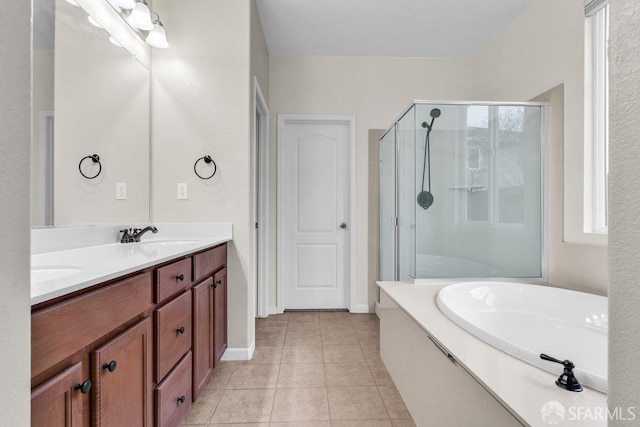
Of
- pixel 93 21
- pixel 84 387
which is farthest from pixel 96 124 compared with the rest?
pixel 84 387

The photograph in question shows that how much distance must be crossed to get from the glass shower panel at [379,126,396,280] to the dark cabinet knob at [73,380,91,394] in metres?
2.22

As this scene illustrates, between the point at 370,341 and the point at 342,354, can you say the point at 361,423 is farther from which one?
the point at 370,341

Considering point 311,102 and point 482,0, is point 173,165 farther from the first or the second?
point 482,0

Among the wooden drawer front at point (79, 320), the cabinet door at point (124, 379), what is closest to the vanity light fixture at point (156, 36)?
the wooden drawer front at point (79, 320)


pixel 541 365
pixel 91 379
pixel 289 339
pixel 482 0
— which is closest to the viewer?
pixel 91 379

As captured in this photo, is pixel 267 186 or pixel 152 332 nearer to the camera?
pixel 152 332

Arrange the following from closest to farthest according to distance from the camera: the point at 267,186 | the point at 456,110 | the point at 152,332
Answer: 1. the point at 152,332
2. the point at 456,110
3. the point at 267,186

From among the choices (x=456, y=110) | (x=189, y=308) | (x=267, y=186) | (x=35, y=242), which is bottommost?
(x=189, y=308)

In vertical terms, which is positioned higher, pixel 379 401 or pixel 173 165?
pixel 173 165

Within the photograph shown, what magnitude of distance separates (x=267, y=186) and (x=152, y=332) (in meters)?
2.02

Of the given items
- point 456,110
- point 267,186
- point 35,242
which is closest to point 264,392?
point 35,242

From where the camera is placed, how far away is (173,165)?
2145 mm

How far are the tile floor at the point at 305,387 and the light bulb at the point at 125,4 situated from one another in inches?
91.1

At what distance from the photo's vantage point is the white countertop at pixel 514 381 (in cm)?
73
